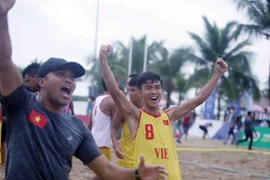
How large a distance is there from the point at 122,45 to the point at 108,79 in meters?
37.1

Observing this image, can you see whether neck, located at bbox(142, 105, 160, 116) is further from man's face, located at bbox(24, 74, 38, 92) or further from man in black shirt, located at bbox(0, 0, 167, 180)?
man's face, located at bbox(24, 74, 38, 92)

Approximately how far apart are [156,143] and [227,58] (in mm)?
31778

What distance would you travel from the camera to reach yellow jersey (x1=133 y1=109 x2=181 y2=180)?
14.9 ft

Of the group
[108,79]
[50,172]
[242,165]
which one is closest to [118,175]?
[50,172]

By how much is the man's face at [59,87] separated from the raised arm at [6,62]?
32 cm

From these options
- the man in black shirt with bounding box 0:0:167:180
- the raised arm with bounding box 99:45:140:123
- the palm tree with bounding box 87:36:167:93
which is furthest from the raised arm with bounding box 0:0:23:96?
the palm tree with bounding box 87:36:167:93

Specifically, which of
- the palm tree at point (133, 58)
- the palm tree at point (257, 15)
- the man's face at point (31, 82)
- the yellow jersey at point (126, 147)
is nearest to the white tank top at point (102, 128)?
the yellow jersey at point (126, 147)

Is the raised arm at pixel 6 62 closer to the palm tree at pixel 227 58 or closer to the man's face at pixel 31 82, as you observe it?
the man's face at pixel 31 82

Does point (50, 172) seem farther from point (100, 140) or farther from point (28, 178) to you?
point (100, 140)

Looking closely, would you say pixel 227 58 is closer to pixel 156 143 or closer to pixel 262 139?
pixel 262 139

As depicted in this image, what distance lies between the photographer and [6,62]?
2598 mm

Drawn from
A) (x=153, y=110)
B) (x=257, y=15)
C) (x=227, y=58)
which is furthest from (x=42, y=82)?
(x=227, y=58)

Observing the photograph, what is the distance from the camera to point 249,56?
3472 centimetres

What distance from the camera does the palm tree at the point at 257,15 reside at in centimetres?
2752
